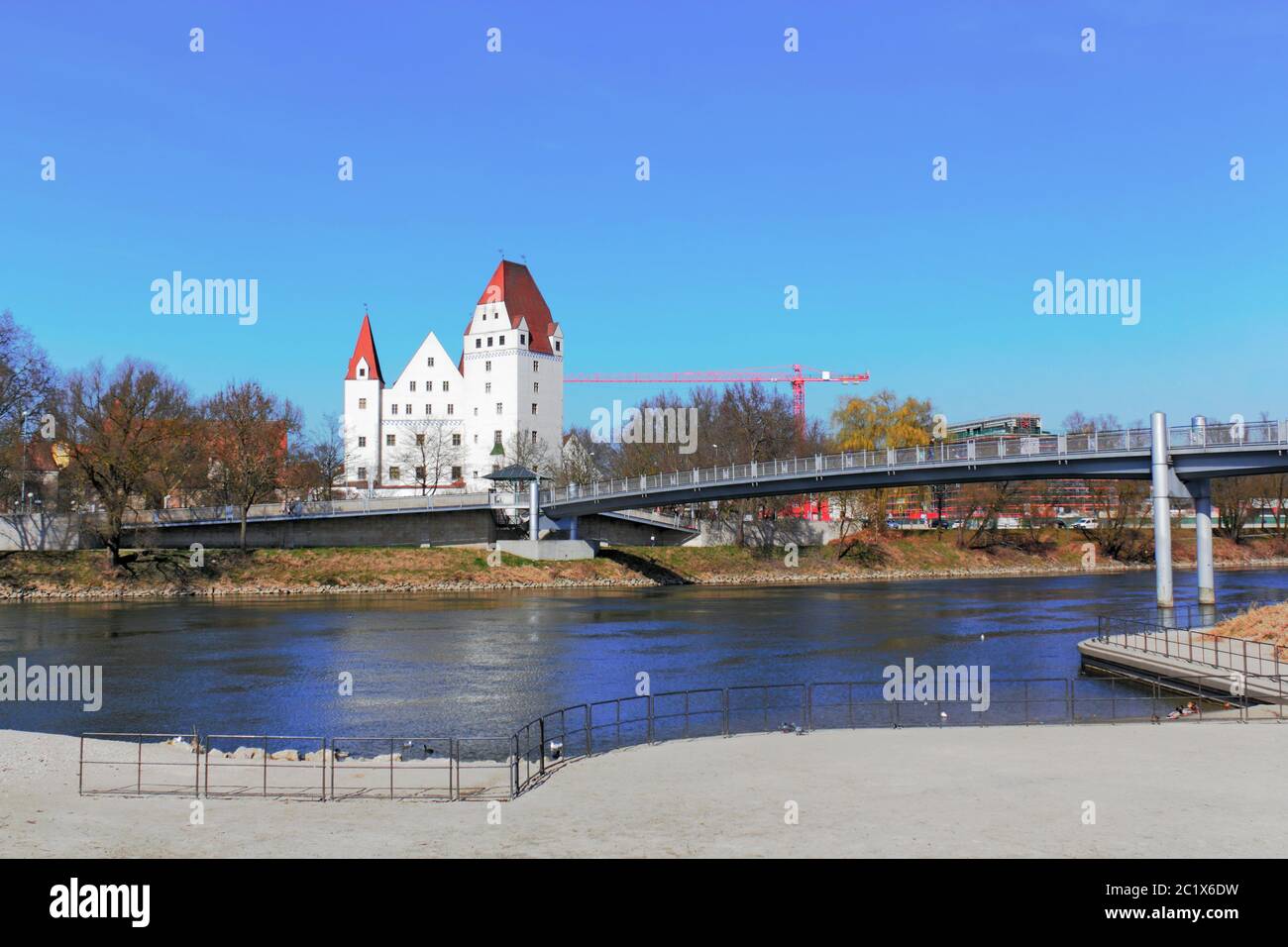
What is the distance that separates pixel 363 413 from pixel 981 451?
8212 cm

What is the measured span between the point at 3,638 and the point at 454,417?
80666 millimetres

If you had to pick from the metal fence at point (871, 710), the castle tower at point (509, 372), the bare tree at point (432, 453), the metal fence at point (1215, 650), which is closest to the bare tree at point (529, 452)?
the castle tower at point (509, 372)

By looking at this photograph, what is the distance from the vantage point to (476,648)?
136ft

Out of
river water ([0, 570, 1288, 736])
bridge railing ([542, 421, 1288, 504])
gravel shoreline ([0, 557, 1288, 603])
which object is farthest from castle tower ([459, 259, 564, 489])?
river water ([0, 570, 1288, 736])

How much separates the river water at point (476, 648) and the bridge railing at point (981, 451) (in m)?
8.05

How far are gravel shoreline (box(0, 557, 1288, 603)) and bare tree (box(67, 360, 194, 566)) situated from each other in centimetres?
460

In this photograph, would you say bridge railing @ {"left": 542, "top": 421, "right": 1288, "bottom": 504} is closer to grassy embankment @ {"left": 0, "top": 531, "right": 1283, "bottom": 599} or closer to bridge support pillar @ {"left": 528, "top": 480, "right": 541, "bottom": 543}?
bridge support pillar @ {"left": 528, "top": 480, "right": 541, "bottom": 543}

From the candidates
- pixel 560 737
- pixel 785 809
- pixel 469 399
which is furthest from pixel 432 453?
pixel 785 809

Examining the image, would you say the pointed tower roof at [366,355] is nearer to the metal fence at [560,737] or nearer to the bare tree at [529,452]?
the bare tree at [529,452]

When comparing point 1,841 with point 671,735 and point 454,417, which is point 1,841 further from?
point 454,417

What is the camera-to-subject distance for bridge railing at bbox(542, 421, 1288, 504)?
45469 millimetres

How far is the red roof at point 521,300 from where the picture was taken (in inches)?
4737

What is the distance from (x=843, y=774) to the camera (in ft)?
55.2

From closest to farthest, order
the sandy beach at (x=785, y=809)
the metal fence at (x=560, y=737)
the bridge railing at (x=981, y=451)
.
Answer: the sandy beach at (x=785, y=809) < the metal fence at (x=560, y=737) < the bridge railing at (x=981, y=451)
